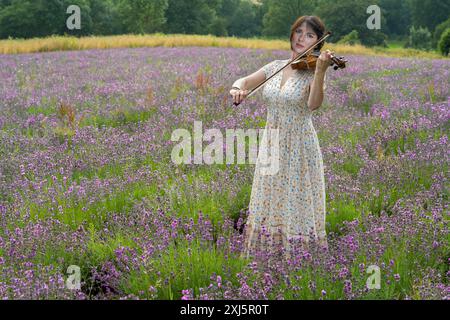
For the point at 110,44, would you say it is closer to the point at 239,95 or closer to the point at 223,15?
the point at 239,95

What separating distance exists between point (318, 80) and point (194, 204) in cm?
152

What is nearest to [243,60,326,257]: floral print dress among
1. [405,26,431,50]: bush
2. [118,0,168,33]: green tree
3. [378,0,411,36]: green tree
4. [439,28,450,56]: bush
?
[439,28,450,56]: bush

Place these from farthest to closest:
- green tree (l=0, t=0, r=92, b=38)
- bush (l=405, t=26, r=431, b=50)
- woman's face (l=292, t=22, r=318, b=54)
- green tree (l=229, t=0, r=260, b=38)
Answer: green tree (l=229, t=0, r=260, b=38), bush (l=405, t=26, r=431, b=50), green tree (l=0, t=0, r=92, b=38), woman's face (l=292, t=22, r=318, b=54)

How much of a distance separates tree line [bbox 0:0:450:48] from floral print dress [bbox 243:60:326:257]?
3839cm

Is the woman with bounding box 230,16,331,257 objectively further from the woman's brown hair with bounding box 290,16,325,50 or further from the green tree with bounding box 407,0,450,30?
the green tree with bounding box 407,0,450,30

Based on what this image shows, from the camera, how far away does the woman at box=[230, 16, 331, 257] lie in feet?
10.9

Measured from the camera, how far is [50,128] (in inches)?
260

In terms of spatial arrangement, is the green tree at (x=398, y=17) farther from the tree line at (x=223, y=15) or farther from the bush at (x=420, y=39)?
the bush at (x=420, y=39)

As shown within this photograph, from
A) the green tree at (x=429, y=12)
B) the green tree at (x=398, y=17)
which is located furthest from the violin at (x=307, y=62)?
the green tree at (x=398, y=17)

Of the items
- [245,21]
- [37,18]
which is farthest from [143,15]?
[245,21]

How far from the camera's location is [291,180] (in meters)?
3.32

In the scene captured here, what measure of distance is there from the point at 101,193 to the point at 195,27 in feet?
182
